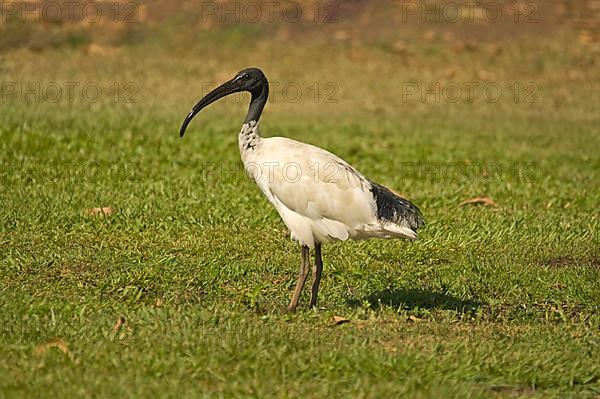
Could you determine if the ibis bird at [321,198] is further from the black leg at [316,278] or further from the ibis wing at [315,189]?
the black leg at [316,278]

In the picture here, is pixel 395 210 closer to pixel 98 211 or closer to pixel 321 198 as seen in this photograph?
pixel 321 198

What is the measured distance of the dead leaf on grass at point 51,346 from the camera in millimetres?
5160

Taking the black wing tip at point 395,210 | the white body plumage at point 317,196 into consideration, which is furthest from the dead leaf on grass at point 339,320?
the black wing tip at point 395,210

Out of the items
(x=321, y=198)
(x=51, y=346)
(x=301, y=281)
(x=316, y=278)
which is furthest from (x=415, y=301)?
(x=51, y=346)

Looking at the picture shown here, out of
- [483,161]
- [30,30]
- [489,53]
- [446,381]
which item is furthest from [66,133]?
[489,53]

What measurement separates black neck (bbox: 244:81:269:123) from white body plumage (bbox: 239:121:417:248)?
0.83 feet

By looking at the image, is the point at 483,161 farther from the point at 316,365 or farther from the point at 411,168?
the point at 316,365

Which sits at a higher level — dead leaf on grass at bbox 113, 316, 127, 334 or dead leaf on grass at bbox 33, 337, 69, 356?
dead leaf on grass at bbox 33, 337, 69, 356

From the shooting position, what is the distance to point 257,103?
6590 millimetres

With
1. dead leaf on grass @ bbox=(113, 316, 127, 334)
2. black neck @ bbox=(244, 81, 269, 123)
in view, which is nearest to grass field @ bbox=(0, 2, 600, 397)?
dead leaf on grass @ bbox=(113, 316, 127, 334)

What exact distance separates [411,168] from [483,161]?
962 millimetres

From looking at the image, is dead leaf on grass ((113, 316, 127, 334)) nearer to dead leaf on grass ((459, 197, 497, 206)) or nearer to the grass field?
the grass field

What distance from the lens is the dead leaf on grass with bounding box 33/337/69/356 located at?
5.16m

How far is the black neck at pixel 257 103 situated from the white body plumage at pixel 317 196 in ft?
0.83
